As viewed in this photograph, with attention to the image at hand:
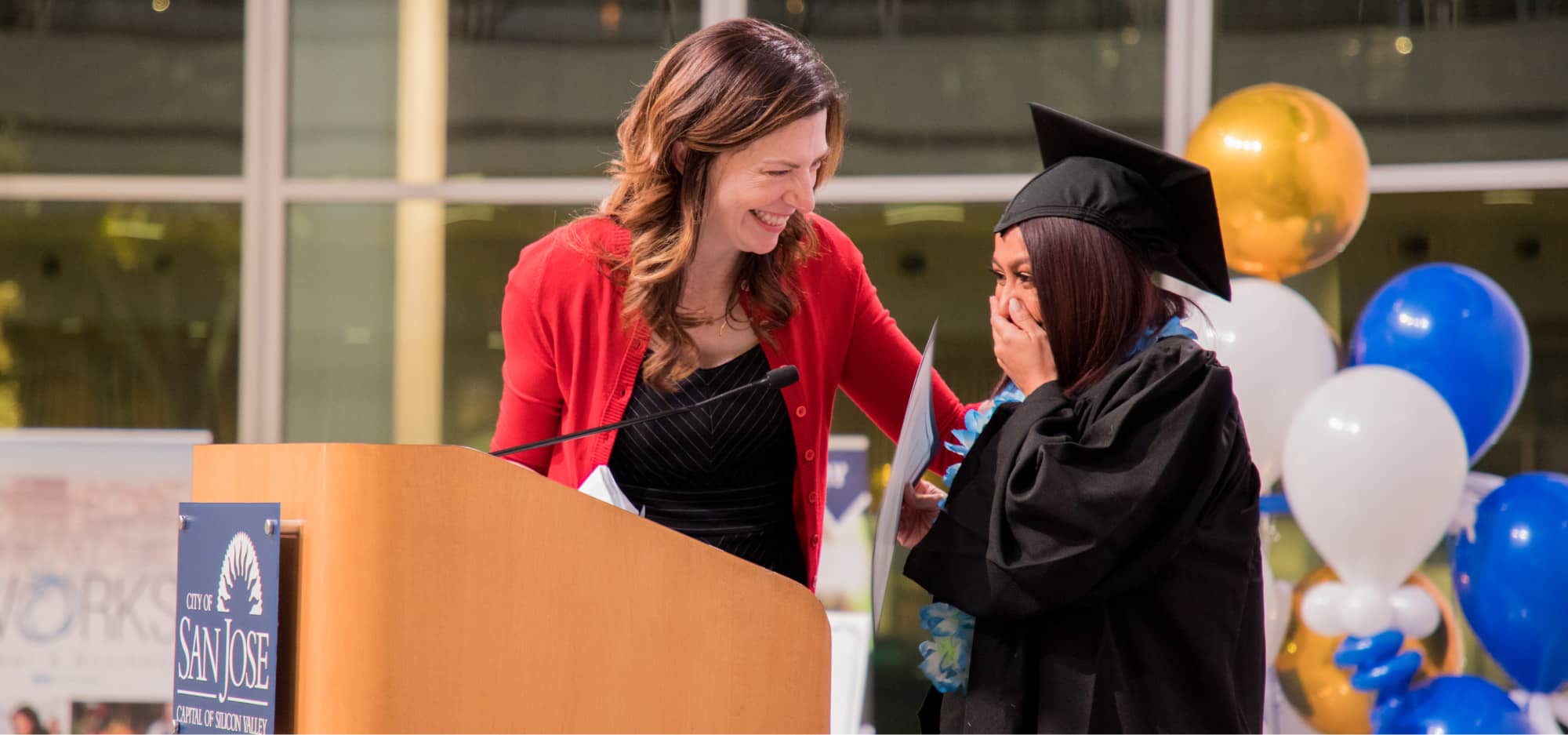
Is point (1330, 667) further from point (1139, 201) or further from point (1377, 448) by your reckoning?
point (1139, 201)

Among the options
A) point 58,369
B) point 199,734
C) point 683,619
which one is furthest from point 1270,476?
point 58,369

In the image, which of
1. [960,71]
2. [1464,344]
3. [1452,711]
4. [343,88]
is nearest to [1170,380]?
[1452,711]

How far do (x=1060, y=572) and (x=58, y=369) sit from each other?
225 inches

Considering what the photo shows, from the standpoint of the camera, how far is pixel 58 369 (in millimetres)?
6195

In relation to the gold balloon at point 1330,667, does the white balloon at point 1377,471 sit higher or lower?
higher

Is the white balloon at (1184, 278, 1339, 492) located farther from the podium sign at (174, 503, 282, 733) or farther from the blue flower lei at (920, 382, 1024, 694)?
the podium sign at (174, 503, 282, 733)

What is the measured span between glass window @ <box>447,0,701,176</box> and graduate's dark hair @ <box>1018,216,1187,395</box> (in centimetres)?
433

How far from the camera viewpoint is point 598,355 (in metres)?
2.22

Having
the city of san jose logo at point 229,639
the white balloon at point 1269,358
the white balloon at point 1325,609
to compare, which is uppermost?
the white balloon at point 1269,358

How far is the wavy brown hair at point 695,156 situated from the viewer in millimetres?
2121

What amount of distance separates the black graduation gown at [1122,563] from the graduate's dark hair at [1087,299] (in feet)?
A: 0.18

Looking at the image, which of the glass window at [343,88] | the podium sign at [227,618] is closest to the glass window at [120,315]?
the glass window at [343,88]

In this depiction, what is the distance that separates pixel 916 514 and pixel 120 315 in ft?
16.9

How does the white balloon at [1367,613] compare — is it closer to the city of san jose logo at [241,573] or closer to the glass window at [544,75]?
the city of san jose logo at [241,573]
